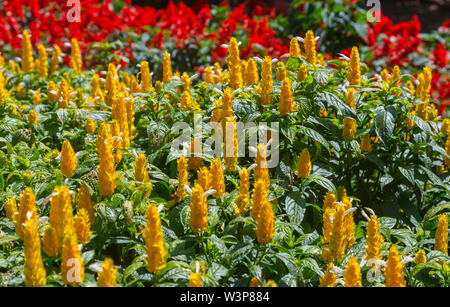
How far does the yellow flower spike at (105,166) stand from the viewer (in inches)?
88.4

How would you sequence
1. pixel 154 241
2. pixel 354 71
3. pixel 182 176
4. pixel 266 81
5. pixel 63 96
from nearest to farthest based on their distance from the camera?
pixel 154 241
pixel 182 176
pixel 266 81
pixel 354 71
pixel 63 96

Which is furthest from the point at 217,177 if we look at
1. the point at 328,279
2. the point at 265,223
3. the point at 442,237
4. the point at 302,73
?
the point at 442,237

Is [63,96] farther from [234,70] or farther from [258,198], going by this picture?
[258,198]

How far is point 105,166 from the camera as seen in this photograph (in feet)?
7.41

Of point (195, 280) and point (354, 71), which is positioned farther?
point (354, 71)

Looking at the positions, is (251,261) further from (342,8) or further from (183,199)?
(342,8)

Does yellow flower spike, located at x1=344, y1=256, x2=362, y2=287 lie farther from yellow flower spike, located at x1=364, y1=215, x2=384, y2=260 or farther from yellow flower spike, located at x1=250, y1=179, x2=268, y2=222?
yellow flower spike, located at x1=250, y1=179, x2=268, y2=222

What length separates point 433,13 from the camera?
9.62 meters

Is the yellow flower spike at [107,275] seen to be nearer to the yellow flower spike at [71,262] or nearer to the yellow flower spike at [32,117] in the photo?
the yellow flower spike at [71,262]

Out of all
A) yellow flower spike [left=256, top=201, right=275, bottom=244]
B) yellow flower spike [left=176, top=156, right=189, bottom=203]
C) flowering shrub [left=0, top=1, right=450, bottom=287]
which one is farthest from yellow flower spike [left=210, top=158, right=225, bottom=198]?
yellow flower spike [left=256, top=201, right=275, bottom=244]

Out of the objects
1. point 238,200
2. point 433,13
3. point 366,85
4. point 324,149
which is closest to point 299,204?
point 238,200

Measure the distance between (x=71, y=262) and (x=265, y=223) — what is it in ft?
2.18

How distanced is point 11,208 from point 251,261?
1.02 m

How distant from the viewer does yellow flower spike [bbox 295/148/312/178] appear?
8.39ft
